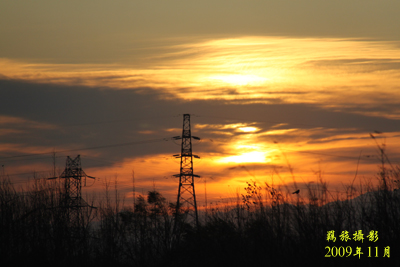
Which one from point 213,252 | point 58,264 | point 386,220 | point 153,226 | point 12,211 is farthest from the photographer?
point 153,226

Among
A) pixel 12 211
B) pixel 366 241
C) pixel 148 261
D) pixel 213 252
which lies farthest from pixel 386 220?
pixel 12 211

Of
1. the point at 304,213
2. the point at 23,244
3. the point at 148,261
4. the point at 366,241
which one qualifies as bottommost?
the point at 148,261

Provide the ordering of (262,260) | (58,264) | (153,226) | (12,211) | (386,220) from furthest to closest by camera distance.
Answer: (153,226)
(12,211)
(58,264)
(262,260)
(386,220)

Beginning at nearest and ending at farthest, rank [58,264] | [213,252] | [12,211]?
[213,252]
[58,264]
[12,211]

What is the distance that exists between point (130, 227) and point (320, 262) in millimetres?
16637

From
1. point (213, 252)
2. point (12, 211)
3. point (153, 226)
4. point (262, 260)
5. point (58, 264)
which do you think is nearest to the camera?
point (262, 260)

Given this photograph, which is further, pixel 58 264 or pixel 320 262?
pixel 58 264

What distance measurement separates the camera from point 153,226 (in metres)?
23.9

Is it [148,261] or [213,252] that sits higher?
[213,252]

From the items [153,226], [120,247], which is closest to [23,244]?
[120,247]

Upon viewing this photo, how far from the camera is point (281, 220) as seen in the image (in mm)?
11578

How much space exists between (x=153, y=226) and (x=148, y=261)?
10.7ft

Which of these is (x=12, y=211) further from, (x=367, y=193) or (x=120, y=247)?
(x=367, y=193)

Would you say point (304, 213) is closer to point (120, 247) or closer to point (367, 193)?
point (367, 193)
